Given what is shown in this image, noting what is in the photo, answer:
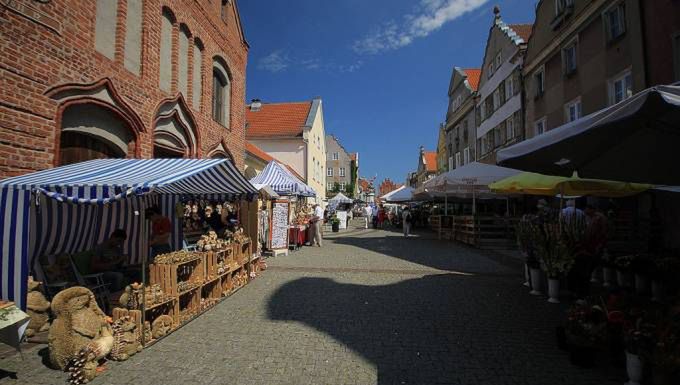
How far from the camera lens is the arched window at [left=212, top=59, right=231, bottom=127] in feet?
41.8

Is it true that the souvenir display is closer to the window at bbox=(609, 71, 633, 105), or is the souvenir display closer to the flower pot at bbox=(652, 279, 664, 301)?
the flower pot at bbox=(652, 279, 664, 301)

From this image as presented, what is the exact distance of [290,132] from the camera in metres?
29.8

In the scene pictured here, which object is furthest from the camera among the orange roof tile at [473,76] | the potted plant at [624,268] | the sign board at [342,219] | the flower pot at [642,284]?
the orange roof tile at [473,76]

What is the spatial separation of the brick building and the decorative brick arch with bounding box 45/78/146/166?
0.02 metres

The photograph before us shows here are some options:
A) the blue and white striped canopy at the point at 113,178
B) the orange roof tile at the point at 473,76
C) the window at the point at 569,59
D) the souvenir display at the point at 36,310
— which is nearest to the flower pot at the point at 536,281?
the blue and white striped canopy at the point at 113,178

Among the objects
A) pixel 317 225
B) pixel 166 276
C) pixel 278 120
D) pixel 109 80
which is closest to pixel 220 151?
pixel 317 225

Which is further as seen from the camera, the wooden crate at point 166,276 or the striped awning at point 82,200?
the wooden crate at point 166,276

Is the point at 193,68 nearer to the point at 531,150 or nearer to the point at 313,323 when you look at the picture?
the point at 313,323

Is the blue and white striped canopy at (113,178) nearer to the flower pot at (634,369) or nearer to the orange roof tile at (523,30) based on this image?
the flower pot at (634,369)

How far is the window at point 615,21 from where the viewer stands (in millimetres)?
11500

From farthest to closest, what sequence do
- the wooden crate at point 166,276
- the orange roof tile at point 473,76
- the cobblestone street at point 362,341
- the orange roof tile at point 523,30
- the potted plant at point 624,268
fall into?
the orange roof tile at point 473,76, the orange roof tile at point 523,30, the potted plant at point 624,268, the wooden crate at point 166,276, the cobblestone street at point 362,341

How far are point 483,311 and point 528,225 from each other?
2.03 metres

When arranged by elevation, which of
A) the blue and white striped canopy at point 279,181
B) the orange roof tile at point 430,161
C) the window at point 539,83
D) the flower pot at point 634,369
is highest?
the orange roof tile at point 430,161

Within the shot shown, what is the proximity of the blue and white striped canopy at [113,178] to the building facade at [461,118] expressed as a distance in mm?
26028
